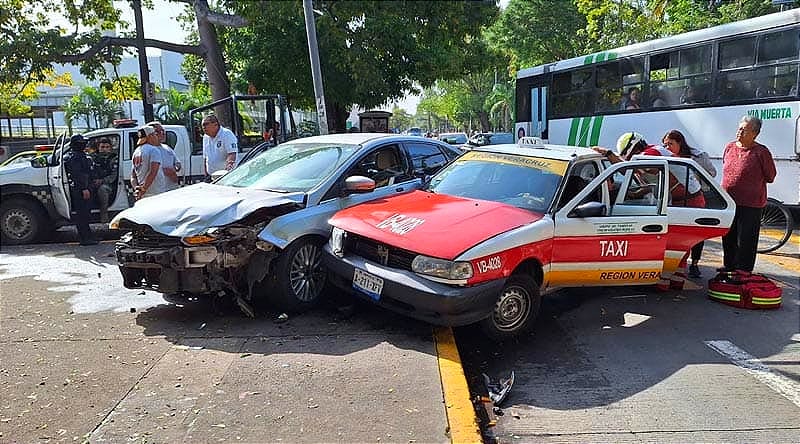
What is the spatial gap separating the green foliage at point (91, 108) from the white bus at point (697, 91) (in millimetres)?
24081

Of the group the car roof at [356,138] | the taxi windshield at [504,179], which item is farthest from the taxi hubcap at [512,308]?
the car roof at [356,138]

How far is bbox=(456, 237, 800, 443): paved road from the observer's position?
3680mm

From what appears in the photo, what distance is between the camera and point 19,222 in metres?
9.39

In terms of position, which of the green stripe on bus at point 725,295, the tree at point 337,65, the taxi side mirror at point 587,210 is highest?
the tree at point 337,65

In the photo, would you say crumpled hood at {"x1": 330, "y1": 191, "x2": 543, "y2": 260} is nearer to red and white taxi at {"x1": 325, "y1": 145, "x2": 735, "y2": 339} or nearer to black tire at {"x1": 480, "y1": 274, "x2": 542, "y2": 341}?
red and white taxi at {"x1": 325, "y1": 145, "x2": 735, "y2": 339}

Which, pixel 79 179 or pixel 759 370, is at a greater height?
pixel 79 179

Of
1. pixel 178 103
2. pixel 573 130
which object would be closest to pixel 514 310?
pixel 573 130

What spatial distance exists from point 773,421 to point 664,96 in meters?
8.92

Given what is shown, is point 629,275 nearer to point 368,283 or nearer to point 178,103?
point 368,283

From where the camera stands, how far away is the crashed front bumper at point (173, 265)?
504 centimetres

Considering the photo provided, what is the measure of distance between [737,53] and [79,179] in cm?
1026

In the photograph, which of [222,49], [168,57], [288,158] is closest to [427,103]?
[168,57]

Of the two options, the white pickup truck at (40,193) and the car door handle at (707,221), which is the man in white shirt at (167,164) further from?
the car door handle at (707,221)

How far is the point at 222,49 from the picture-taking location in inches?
659
